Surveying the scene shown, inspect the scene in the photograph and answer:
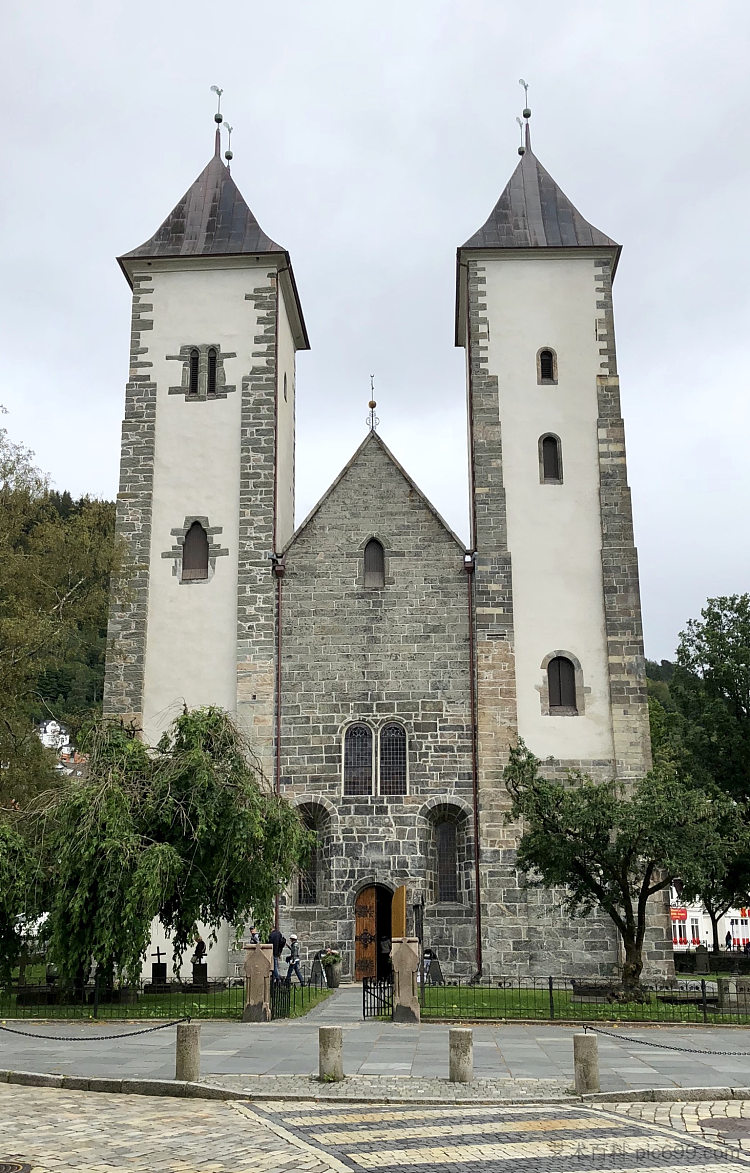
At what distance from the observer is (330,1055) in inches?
474

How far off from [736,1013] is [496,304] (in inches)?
699

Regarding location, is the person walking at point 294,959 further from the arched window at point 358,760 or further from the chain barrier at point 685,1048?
the chain barrier at point 685,1048

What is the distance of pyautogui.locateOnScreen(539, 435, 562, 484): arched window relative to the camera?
28.6m

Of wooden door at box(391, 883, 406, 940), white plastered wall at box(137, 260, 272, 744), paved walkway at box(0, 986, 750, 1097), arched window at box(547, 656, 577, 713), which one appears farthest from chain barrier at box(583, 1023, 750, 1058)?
white plastered wall at box(137, 260, 272, 744)

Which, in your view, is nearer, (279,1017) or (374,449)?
(279,1017)

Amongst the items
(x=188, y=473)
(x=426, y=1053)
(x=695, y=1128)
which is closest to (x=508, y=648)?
(x=188, y=473)

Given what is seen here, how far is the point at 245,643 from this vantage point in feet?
90.2

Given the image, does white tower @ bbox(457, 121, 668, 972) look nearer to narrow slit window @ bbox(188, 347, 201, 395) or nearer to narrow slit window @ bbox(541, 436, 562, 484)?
narrow slit window @ bbox(541, 436, 562, 484)

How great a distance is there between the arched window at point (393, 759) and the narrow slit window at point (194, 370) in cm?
967

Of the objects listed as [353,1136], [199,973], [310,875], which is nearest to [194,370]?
[310,875]

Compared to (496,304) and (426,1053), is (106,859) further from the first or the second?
(496,304)

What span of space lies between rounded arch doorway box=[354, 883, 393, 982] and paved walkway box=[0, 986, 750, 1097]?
7491 millimetres

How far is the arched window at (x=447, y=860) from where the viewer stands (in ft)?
86.2

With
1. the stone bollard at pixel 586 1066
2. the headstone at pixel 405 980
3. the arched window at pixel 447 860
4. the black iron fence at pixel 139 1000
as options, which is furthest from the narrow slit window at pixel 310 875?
the stone bollard at pixel 586 1066
